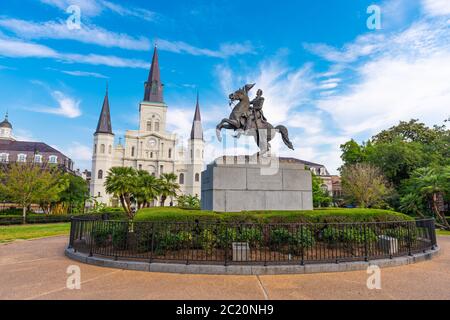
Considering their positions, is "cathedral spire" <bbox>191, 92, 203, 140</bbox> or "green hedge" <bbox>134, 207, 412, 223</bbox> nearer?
"green hedge" <bbox>134, 207, 412, 223</bbox>

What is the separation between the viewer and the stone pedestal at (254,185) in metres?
10.9

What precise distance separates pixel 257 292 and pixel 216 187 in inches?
224

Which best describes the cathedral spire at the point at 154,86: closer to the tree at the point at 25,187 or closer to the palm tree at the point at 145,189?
the tree at the point at 25,187

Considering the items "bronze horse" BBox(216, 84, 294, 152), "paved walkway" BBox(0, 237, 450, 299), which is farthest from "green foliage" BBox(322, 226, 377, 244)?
"bronze horse" BBox(216, 84, 294, 152)

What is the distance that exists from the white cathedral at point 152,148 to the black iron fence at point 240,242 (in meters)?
58.5

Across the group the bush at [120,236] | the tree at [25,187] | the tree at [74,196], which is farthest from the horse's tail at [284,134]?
the tree at [74,196]

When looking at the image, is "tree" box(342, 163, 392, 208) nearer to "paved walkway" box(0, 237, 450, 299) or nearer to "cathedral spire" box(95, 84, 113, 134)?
"paved walkway" box(0, 237, 450, 299)

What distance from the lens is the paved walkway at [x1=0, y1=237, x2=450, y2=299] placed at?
5273 mm

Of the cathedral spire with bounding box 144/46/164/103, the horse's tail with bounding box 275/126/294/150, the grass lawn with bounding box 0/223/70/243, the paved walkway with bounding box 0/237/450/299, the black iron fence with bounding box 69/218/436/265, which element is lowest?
the grass lawn with bounding box 0/223/70/243

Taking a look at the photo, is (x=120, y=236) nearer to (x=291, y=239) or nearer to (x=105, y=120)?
(x=291, y=239)

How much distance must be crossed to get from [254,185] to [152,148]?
60.2 m

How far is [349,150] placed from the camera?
46.6m

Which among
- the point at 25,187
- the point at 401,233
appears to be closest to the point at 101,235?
the point at 401,233
